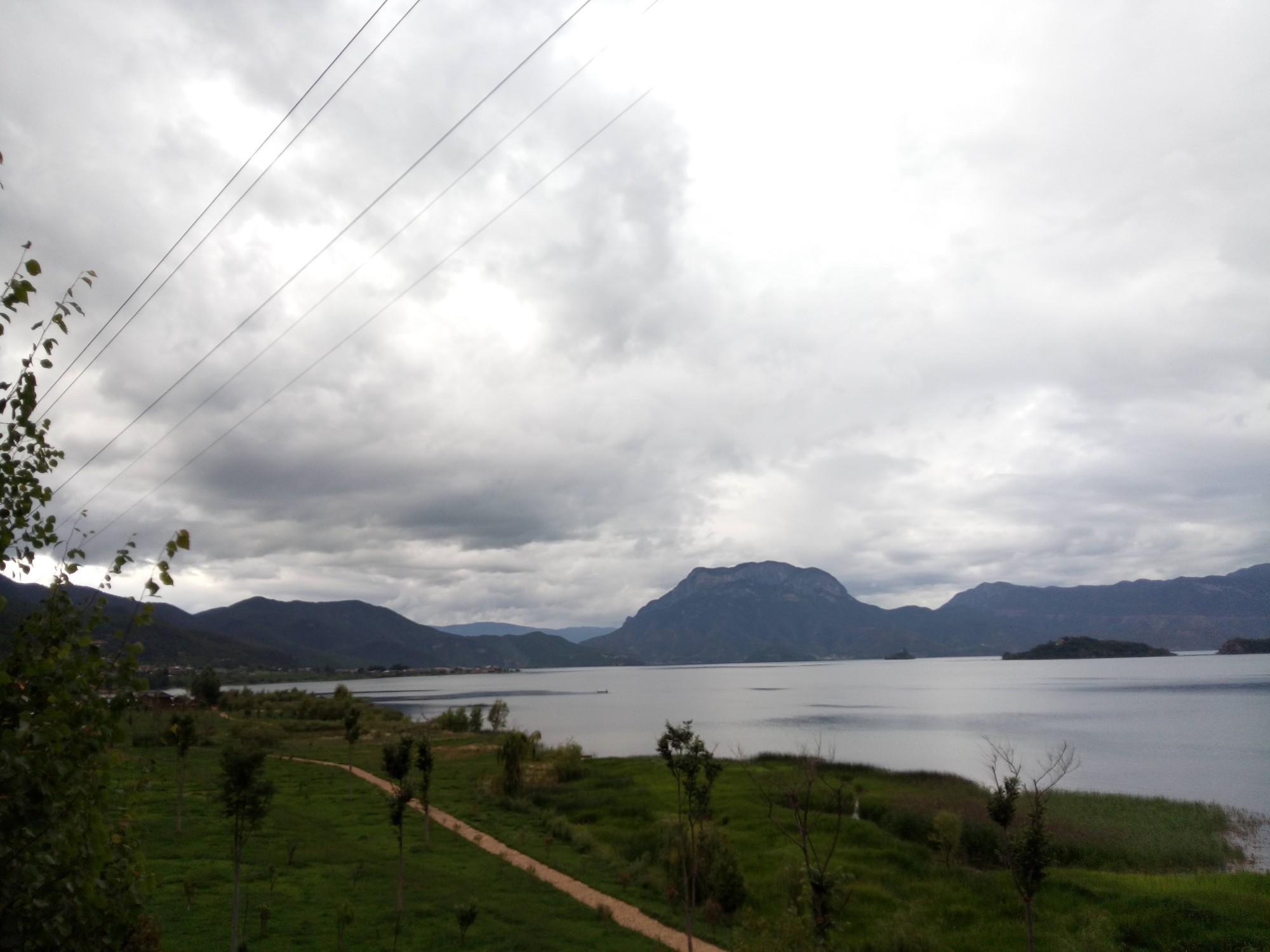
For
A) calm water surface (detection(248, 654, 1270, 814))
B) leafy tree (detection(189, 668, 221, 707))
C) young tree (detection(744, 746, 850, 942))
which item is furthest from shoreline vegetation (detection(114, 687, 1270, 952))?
leafy tree (detection(189, 668, 221, 707))

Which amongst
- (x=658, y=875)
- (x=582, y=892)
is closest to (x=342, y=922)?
(x=582, y=892)

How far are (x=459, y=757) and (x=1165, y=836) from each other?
42660mm

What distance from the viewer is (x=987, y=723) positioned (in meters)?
83.7

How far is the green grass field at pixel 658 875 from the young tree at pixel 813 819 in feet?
2.69

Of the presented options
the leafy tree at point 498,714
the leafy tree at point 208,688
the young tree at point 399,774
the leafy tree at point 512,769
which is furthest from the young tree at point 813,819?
the leafy tree at point 208,688

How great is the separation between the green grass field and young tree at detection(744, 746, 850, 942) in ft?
2.69

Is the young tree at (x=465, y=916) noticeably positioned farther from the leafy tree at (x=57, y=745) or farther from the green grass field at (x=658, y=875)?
the leafy tree at (x=57, y=745)

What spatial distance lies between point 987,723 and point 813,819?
64.9m

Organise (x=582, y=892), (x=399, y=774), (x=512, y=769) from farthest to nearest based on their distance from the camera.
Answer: (x=512, y=769), (x=399, y=774), (x=582, y=892)

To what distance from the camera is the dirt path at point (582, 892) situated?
18.6 metres

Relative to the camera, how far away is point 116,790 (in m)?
4.80

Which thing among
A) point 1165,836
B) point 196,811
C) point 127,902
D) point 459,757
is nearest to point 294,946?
point 127,902

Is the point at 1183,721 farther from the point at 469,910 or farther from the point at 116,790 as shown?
the point at 116,790

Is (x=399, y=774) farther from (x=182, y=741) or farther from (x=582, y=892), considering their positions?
(x=182, y=741)
